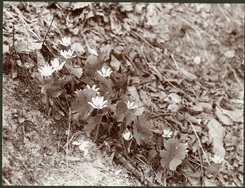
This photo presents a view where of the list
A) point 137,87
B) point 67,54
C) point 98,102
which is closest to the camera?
point 98,102

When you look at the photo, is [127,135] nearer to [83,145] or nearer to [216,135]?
[83,145]

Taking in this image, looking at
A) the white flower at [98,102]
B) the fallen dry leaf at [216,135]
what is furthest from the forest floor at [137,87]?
the white flower at [98,102]

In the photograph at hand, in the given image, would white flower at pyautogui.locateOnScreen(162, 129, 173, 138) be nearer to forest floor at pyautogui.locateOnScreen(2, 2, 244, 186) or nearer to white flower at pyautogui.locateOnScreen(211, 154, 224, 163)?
forest floor at pyautogui.locateOnScreen(2, 2, 244, 186)

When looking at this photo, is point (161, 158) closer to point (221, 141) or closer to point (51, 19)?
point (221, 141)

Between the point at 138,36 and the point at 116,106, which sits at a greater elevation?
the point at 138,36

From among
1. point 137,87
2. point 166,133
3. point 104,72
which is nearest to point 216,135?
point 166,133

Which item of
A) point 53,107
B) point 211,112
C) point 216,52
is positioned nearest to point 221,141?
point 211,112

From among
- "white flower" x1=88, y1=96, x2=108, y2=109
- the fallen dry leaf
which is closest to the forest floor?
the fallen dry leaf

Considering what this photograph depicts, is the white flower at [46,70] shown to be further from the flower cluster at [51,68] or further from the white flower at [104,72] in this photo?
the white flower at [104,72]
